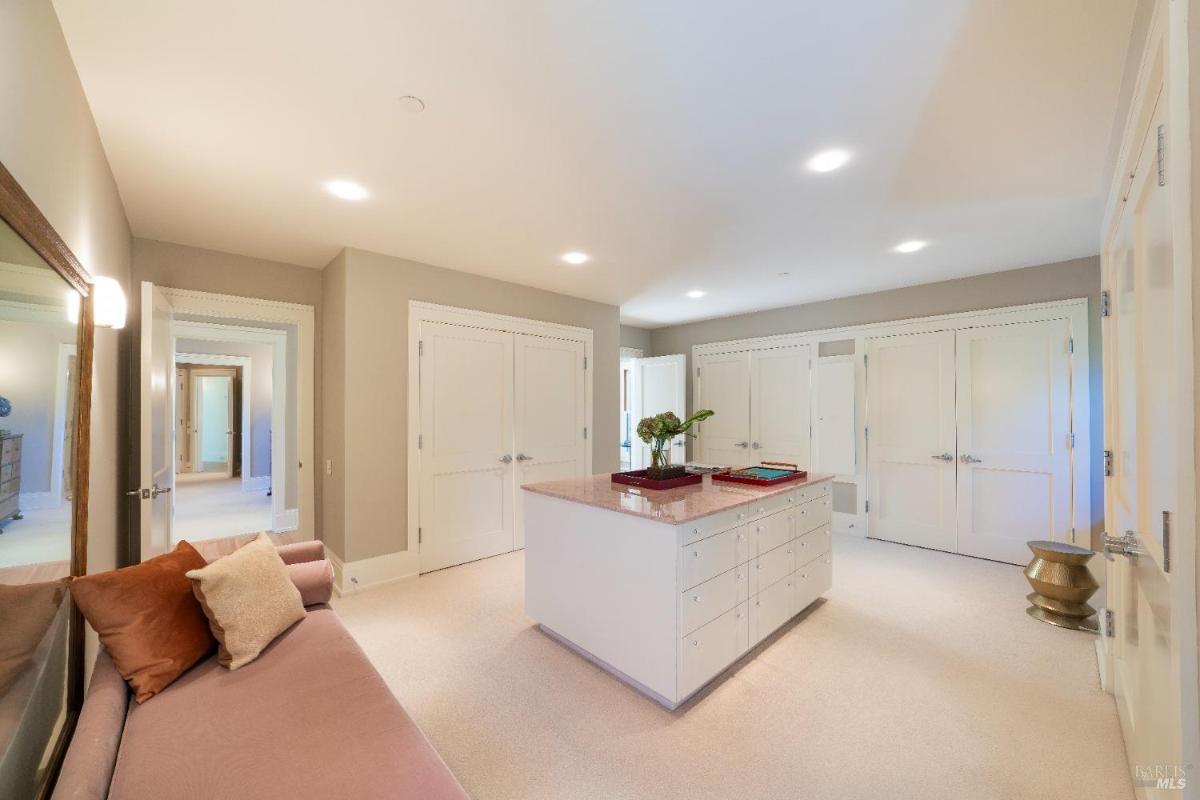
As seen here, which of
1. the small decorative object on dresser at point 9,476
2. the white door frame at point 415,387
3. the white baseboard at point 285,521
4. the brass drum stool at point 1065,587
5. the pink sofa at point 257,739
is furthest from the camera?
the white baseboard at point 285,521

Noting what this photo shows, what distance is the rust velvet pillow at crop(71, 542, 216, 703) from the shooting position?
1.44m

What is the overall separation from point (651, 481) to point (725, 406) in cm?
344

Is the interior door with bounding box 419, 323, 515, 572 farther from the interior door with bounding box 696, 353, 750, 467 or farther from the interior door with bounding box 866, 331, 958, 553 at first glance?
the interior door with bounding box 866, 331, 958, 553

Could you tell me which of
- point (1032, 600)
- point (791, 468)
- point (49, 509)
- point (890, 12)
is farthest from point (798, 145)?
point (1032, 600)

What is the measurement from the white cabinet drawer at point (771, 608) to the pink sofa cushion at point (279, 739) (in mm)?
1766

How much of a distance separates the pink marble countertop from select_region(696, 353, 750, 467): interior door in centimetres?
269

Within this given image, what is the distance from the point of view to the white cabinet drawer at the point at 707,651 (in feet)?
6.66

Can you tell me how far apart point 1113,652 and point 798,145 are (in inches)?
104

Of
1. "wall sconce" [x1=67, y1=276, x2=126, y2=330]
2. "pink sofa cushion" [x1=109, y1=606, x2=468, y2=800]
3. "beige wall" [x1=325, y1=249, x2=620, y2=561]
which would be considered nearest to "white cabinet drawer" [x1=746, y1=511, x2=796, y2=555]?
"pink sofa cushion" [x1=109, y1=606, x2=468, y2=800]

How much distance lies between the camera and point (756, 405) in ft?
Result: 18.3

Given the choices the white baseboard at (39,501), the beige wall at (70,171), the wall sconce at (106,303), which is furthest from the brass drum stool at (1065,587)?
the wall sconce at (106,303)

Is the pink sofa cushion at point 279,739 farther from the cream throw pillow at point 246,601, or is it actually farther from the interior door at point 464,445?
the interior door at point 464,445

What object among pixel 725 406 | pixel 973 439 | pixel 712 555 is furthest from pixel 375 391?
pixel 973 439

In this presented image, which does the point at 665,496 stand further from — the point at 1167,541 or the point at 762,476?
the point at 1167,541
